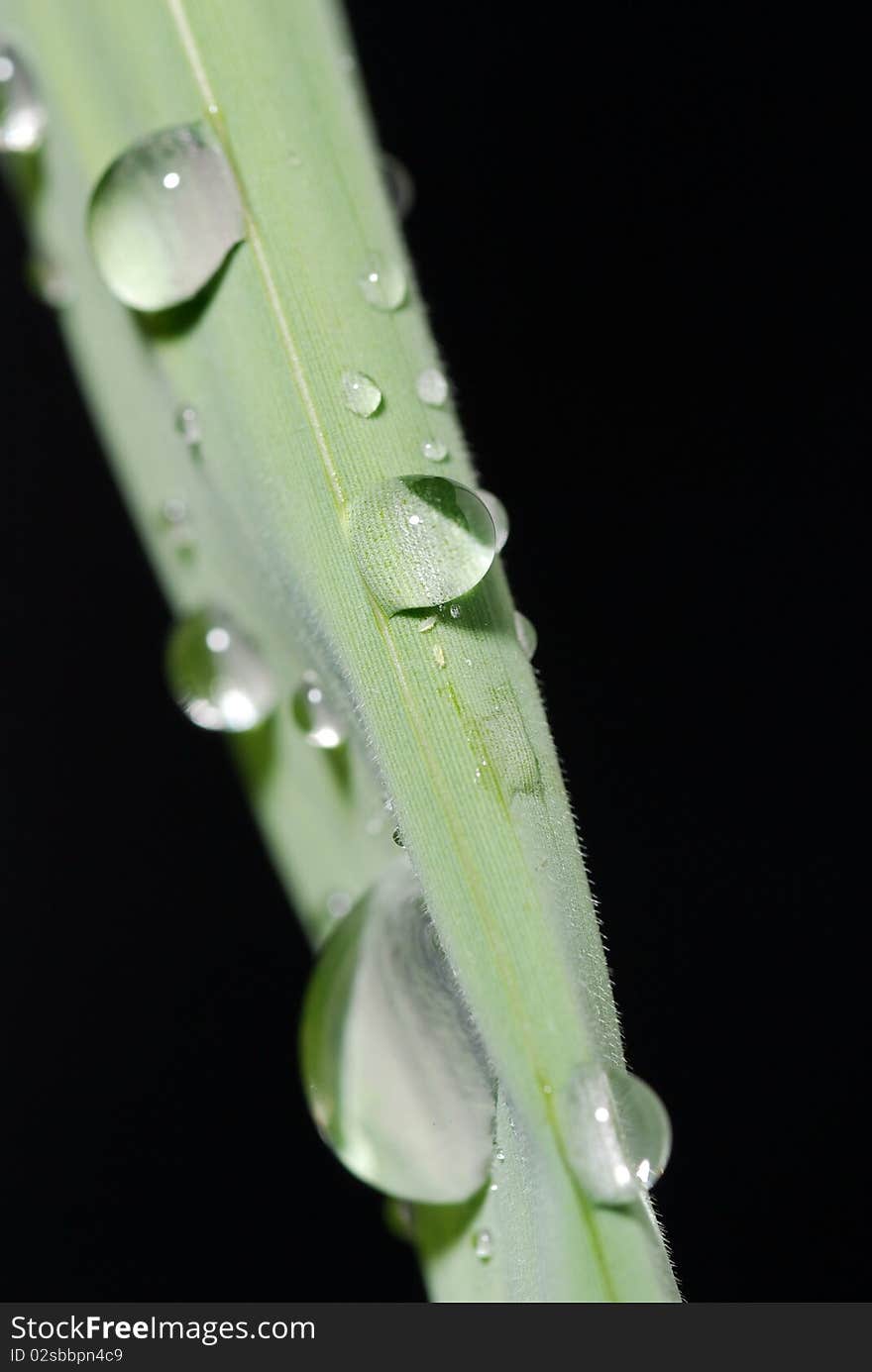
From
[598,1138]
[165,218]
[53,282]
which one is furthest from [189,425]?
[598,1138]

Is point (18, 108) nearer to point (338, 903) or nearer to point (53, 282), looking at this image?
point (53, 282)

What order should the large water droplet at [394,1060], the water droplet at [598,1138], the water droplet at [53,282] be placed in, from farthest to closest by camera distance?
1. the water droplet at [53,282]
2. the large water droplet at [394,1060]
3. the water droplet at [598,1138]

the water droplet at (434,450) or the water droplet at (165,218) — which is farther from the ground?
the water droplet at (165,218)

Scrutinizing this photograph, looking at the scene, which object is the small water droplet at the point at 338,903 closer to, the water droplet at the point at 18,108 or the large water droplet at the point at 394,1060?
the large water droplet at the point at 394,1060

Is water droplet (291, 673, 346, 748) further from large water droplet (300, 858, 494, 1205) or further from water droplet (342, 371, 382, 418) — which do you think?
water droplet (342, 371, 382, 418)

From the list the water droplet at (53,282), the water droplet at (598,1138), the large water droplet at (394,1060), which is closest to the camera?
the water droplet at (598,1138)

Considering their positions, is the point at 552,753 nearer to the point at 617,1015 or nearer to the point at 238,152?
the point at 617,1015

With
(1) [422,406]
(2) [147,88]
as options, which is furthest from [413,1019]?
(2) [147,88]

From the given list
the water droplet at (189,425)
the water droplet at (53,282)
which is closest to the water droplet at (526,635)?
the water droplet at (189,425)
